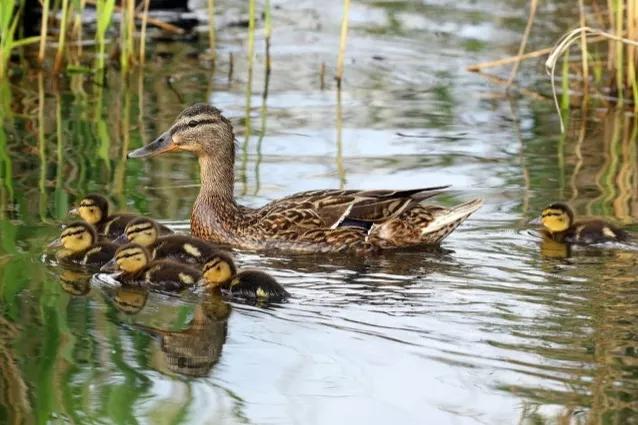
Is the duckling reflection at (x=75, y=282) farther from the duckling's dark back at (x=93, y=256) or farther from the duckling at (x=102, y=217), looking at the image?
the duckling at (x=102, y=217)

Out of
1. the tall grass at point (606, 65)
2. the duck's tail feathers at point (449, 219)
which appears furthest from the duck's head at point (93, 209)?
the tall grass at point (606, 65)

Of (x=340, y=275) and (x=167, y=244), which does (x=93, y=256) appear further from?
(x=340, y=275)

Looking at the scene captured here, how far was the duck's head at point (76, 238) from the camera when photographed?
666 cm

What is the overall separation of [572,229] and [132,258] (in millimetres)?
2117

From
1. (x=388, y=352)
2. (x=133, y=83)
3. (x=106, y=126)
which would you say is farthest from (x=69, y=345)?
(x=133, y=83)

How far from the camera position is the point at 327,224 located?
7.22 meters

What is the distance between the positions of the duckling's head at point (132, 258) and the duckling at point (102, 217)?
0.75m

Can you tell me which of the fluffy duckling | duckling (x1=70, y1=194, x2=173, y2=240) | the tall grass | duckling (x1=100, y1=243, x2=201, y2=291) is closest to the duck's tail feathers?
the fluffy duckling

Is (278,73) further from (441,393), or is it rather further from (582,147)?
(441,393)

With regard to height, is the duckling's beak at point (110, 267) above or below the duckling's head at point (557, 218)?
below

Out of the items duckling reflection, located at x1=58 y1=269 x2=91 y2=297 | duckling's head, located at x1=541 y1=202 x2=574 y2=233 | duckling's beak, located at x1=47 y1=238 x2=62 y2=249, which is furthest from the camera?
duckling's head, located at x1=541 y1=202 x2=574 y2=233

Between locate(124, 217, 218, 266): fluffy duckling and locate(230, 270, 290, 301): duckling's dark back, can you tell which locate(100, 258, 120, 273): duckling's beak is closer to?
locate(124, 217, 218, 266): fluffy duckling

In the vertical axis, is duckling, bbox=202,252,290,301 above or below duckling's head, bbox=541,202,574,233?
below

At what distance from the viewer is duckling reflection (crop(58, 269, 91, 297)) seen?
6.26 metres
